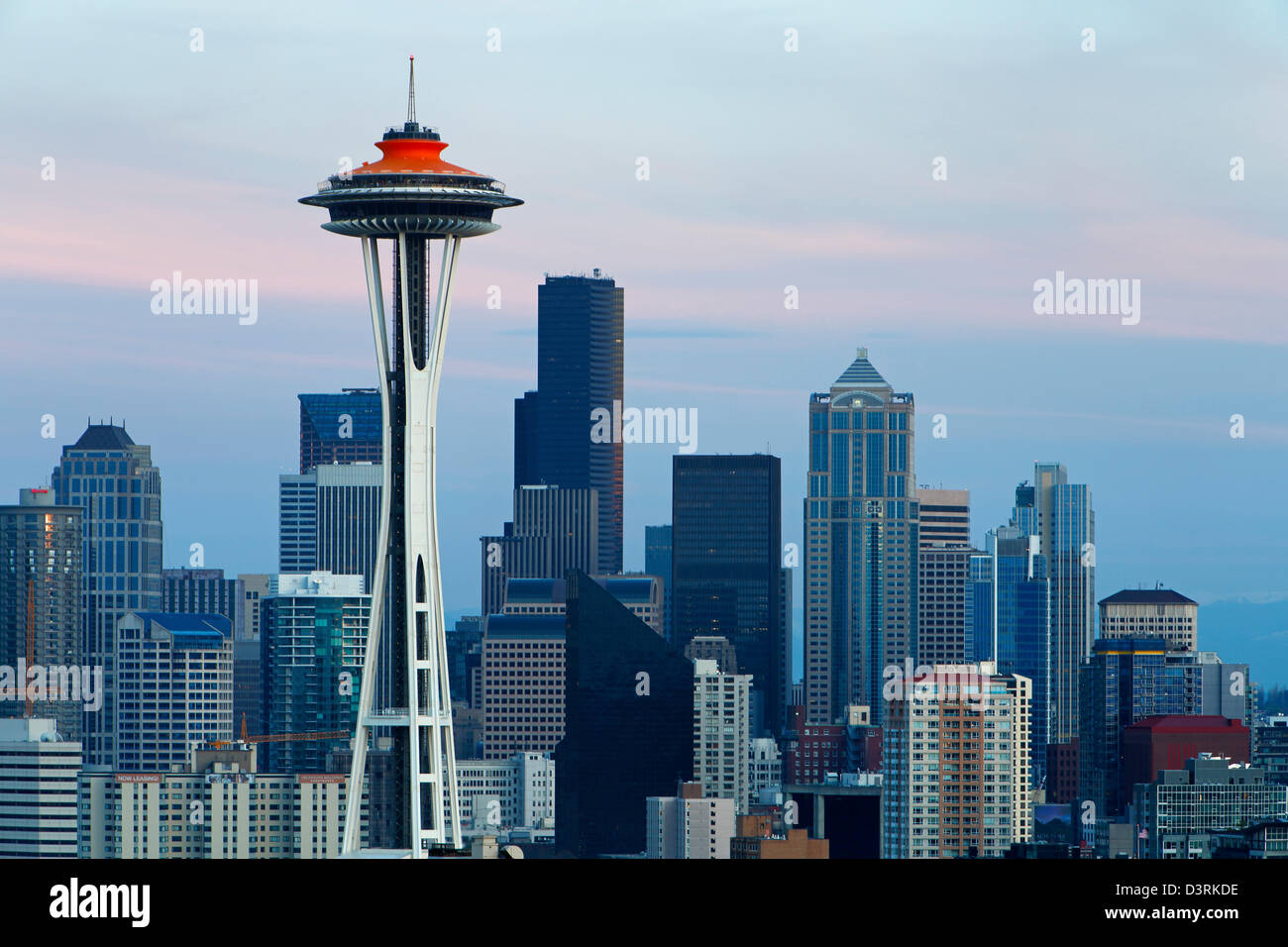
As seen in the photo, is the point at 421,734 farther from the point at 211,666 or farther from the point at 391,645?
the point at 211,666

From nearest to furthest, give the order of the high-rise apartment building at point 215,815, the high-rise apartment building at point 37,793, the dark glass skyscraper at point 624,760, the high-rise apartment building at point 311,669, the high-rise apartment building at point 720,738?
1. the high-rise apartment building at point 215,815
2. the high-rise apartment building at point 37,793
3. the dark glass skyscraper at point 624,760
4. the high-rise apartment building at point 720,738
5. the high-rise apartment building at point 311,669

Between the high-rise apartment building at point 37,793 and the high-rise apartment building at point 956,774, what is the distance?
52034 millimetres

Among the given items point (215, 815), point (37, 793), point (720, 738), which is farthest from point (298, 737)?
point (215, 815)

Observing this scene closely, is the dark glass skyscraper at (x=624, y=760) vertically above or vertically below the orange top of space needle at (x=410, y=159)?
below

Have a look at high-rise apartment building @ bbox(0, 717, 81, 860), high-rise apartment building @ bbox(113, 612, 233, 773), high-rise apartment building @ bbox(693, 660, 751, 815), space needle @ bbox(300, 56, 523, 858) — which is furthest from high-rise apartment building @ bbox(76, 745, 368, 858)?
high-rise apartment building @ bbox(693, 660, 751, 815)

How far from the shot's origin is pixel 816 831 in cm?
15638

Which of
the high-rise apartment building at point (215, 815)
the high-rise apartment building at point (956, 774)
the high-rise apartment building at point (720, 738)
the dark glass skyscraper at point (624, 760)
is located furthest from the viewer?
the high-rise apartment building at point (720, 738)

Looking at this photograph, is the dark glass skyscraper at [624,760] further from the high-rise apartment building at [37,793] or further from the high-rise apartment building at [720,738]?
the high-rise apartment building at [37,793]

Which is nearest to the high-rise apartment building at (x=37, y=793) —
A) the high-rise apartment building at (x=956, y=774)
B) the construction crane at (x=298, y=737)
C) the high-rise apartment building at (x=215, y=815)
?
the high-rise apartment building at (x=215, y=815)

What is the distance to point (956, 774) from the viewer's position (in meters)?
137

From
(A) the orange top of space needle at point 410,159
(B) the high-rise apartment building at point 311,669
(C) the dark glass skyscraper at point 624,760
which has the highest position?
(A) the orange top of space needle at point 410,159

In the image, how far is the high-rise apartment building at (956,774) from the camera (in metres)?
135
